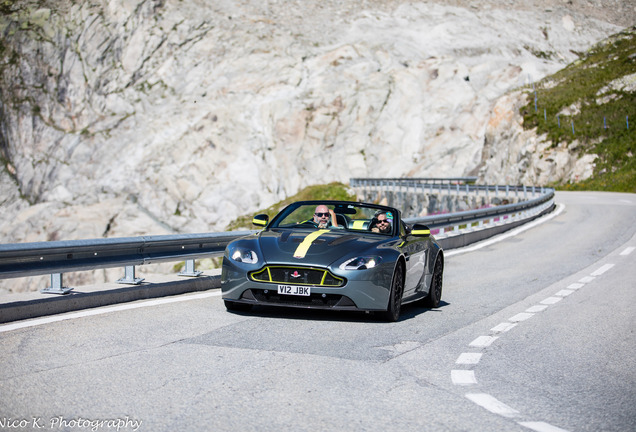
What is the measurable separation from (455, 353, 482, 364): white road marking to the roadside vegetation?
54.3 metres

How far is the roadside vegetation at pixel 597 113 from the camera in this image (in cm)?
6259

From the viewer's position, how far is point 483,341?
7543 millimetres

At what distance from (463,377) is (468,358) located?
81cm

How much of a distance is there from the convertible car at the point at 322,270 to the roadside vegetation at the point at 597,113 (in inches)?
2071

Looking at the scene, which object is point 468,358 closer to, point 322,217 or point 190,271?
point 322,217

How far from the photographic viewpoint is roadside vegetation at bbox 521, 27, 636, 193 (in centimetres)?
6259

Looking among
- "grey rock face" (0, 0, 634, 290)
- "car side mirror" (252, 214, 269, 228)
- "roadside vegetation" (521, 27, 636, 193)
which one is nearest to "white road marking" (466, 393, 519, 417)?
"car side mirror" (252, 214, 269, 228)

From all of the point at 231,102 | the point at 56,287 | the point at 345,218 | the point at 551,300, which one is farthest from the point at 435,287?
the point at 231,102

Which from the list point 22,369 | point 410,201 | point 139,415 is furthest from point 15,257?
point 410,201

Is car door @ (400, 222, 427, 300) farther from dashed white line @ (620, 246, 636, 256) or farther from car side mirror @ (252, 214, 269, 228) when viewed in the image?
dashed white line @ (620, 246, 636, 256)

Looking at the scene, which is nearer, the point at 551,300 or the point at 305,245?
the point at 305,245

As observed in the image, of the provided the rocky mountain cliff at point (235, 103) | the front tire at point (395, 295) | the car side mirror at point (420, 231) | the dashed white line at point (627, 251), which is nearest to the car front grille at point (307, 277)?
the front tire at point (395, 295)

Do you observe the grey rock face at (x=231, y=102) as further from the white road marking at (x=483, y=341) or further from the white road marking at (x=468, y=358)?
the white road marking at (x=468, y=358)

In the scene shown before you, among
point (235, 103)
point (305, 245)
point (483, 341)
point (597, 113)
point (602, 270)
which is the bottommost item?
point (602, 270)
